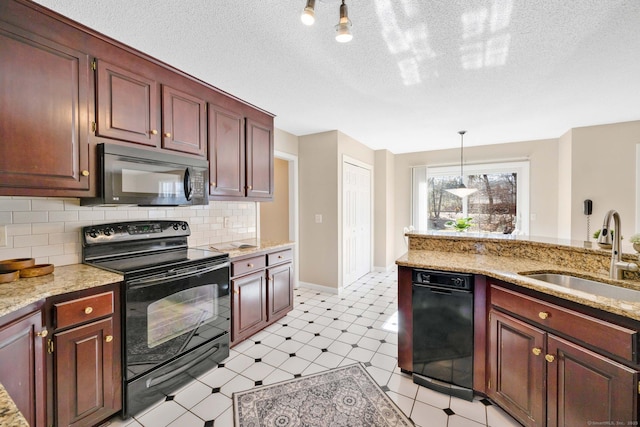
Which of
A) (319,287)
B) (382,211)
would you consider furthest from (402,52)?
(382,211)

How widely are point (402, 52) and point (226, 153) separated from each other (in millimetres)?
1796

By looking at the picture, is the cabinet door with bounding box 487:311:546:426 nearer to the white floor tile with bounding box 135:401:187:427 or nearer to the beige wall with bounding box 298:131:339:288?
the white floor tile with bounding box 135:401:187:427

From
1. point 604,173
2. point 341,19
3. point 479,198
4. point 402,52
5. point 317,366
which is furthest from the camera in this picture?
point 479,198

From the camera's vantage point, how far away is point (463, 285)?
184 centimetres

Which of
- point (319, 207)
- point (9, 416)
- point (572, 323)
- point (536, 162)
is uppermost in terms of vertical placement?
point (536, 162)

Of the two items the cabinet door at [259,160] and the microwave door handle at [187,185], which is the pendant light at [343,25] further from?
the cabinet door at [259,160]

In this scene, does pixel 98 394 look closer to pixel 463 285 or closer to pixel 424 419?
pixel 424 419

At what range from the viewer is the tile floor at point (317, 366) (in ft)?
5.63

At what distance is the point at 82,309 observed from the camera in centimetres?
150

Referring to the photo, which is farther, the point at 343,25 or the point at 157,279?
the point at 157,279

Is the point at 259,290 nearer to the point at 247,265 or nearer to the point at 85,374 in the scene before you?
the point at 247,265

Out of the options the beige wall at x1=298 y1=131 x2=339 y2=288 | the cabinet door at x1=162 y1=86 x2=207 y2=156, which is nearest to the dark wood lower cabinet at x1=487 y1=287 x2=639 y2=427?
the beige wall at x1=298 y1=131 x2=339 y2=288

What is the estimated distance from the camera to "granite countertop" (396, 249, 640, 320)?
1.24 meters

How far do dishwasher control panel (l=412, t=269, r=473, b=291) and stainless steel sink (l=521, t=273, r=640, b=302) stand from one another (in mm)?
370
